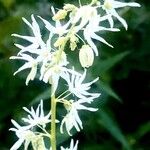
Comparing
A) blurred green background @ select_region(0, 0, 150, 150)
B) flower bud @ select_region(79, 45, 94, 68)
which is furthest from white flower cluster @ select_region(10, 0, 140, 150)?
blurred green background @ select_region(0, 0, 150, 150)

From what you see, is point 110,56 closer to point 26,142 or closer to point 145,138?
point 145,138

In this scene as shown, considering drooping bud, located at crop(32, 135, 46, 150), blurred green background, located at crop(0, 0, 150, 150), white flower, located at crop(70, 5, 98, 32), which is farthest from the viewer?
blurred green background, located at crop(0, 0, 150, 150)

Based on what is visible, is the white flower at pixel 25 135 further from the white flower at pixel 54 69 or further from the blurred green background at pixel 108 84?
the blurred green background at pixel 108 84

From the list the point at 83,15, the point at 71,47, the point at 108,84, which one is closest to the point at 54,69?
the point at 71,47

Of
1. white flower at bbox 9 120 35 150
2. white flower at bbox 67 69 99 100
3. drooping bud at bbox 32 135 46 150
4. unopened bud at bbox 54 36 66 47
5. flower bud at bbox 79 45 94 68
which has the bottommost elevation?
drooping bud at bbox 32 135 46 150

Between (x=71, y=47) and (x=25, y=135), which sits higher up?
(x=71, y=47)

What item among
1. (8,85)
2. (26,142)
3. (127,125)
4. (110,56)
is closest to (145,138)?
(127,125)

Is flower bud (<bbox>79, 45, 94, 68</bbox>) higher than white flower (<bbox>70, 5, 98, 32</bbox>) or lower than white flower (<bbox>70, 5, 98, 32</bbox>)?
lower

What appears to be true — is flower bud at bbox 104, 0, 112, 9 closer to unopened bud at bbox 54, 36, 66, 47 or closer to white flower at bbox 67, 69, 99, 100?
unopened bud at bbox 54, 36, 66, 47

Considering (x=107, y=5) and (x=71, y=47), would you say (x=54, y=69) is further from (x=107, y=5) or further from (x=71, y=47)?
(x=107, y=5)
